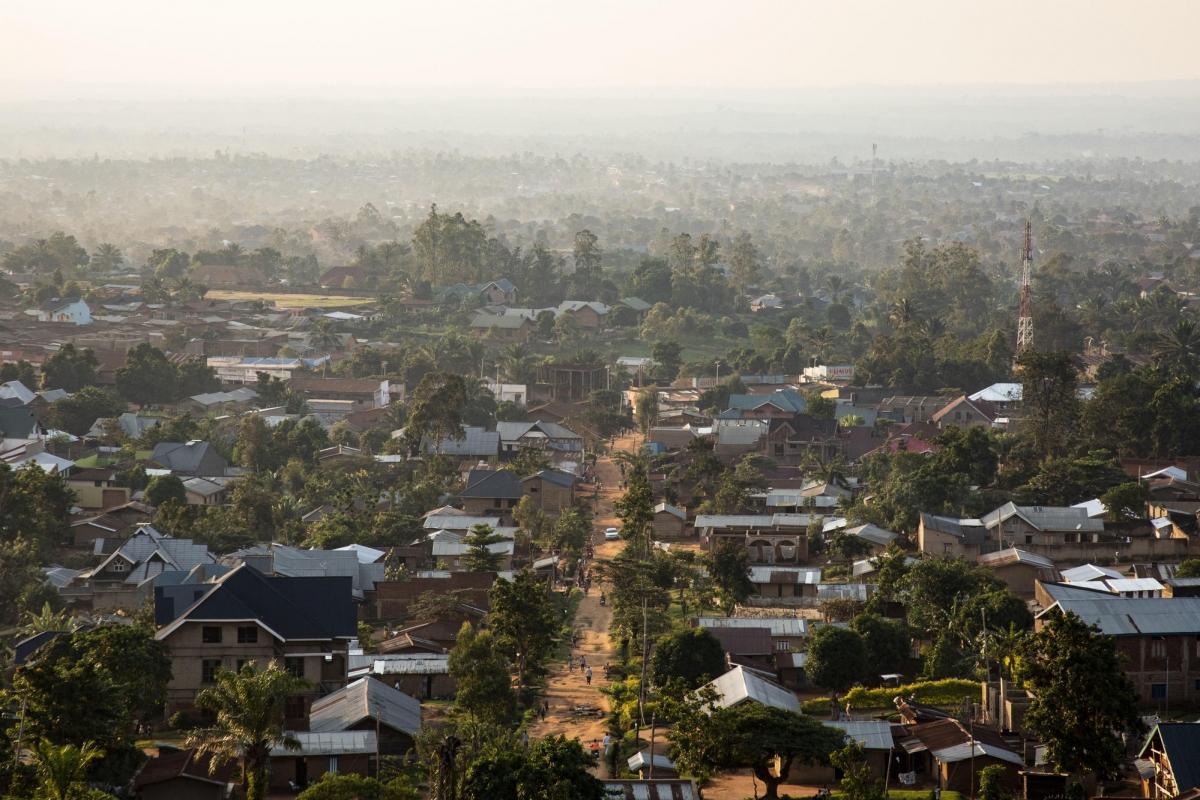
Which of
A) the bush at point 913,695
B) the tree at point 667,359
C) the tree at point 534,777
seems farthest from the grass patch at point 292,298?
the tree at point 534,777

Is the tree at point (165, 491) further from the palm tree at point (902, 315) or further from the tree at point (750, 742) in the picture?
the palm tree at point (902, 315)

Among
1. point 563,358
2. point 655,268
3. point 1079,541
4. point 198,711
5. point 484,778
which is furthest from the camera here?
point 655,268

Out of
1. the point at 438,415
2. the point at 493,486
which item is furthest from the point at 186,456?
the point at 493,486

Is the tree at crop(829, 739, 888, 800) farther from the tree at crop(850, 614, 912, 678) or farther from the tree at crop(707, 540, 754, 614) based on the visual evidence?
the tree at crop(707, 540, 754, 614)

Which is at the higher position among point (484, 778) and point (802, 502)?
point (484, 778)

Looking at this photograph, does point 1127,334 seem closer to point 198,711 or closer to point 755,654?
point 755,654

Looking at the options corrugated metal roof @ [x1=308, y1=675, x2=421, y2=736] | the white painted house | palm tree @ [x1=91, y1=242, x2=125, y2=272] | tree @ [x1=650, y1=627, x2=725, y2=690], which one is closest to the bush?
tree @ [x1=650, y1=627, x2=725, y2=690]

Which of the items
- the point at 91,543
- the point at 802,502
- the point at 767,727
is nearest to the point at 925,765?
the point at 767,727
